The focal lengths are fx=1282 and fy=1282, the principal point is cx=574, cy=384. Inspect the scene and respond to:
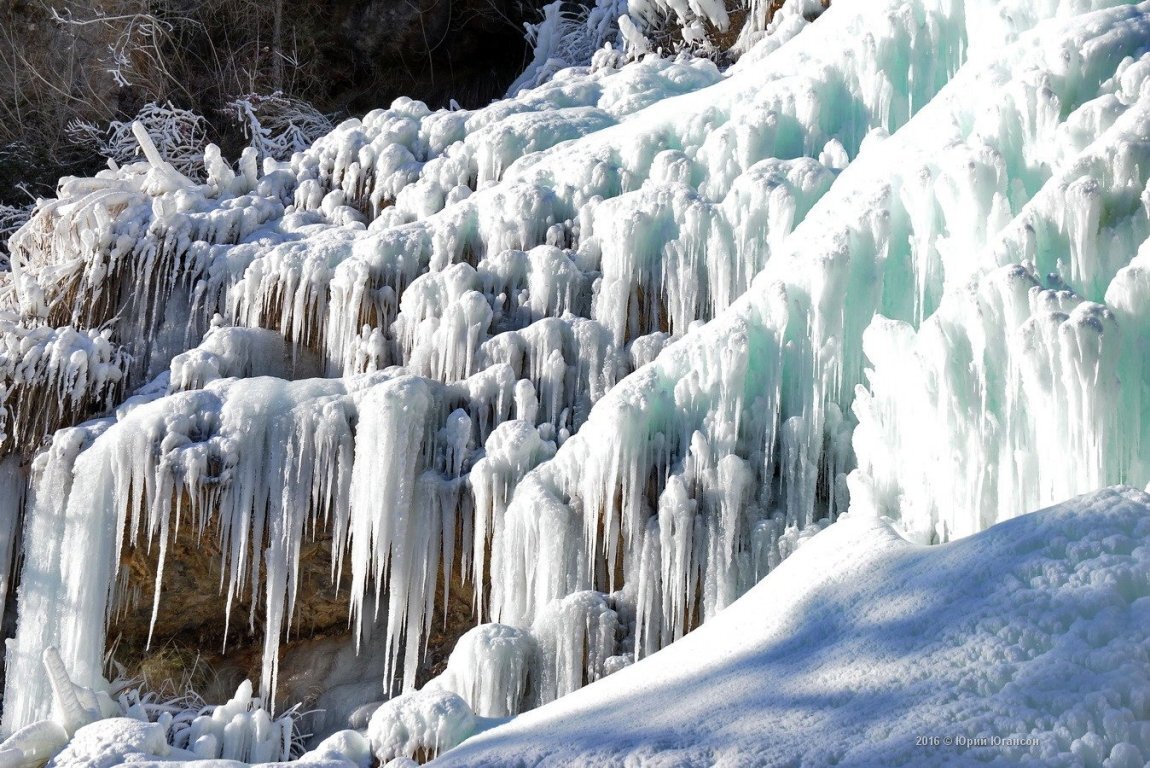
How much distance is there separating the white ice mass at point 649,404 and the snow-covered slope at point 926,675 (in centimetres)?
1

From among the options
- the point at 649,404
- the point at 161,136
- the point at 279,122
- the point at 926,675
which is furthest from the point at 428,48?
the point at 926,675

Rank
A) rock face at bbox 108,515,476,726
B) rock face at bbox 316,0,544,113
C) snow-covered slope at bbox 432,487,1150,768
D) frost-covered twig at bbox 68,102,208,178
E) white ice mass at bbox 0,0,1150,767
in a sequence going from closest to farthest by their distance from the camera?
snow-covered slope at bbox 432,487,1150,768
white ice mass at bbox 0,0,1150,767
rock face at bbox 108,515,476,726
frost-covered twig at bbox 68,102,208,178
rock face at bbox 316,0,544,113

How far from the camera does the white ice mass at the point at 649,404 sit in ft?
11.8

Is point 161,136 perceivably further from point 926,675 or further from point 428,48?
point 926,675

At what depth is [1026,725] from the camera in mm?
3154

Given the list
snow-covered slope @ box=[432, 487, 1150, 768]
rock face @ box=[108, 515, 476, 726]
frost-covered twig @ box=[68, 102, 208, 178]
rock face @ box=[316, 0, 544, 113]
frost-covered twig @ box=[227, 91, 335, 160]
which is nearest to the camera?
snow-covered slope @ box=[432, 487, 1150, 768]

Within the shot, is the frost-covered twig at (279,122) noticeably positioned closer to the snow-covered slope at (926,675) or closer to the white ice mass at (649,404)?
the white ice mass at (649,404)

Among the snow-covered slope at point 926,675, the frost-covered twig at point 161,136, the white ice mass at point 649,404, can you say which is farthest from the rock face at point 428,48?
the snow-covered slope at point 926,675

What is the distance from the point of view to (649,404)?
6.22 metres

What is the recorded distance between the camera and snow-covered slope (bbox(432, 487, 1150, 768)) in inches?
124

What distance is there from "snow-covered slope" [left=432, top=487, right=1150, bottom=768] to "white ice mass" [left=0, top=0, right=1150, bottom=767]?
13mm

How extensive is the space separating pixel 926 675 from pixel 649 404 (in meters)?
3.01

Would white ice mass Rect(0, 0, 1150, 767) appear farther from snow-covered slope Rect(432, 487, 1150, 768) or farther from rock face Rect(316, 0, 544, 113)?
rock face Rect(316, 0, 544, 113)

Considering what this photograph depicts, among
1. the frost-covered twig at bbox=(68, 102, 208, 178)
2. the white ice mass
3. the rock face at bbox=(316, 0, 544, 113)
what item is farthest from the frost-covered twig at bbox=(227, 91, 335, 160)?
the white ice mass
